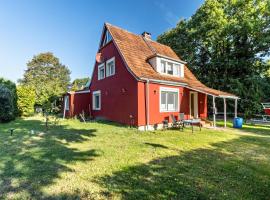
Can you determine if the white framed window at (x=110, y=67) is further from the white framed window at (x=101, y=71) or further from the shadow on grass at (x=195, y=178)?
the shadow on grass at (x=195, y=178)

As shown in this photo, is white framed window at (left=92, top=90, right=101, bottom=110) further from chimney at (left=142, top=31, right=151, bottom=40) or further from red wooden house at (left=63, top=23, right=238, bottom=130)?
chimney at (left=142, top=31, right=151, bottom=40)

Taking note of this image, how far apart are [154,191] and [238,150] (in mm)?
5241

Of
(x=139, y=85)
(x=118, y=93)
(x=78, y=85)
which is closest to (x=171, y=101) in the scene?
(x=139, y=85)

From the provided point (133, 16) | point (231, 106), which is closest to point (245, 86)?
point (231, 106)

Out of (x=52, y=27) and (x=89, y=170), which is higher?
(x=52, y=27)

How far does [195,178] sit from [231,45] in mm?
25213

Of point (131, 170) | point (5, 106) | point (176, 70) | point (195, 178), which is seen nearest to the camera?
point (195, 178)

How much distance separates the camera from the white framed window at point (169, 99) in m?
13.1

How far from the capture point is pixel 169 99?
13562 millimetres

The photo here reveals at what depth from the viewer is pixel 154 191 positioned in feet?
12.3

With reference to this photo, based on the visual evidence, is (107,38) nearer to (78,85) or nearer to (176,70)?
(176,70)

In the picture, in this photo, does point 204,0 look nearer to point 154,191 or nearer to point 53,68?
point 154,191

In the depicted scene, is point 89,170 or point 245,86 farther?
point 245,86

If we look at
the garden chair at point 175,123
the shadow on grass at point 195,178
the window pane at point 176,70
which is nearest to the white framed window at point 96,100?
the window pane at point 176,70
